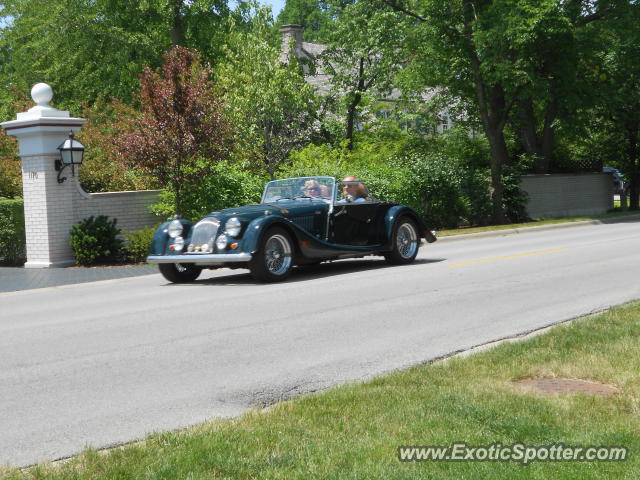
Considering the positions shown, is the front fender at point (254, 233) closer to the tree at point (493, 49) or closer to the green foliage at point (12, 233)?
the green foliage at point (12, 233)

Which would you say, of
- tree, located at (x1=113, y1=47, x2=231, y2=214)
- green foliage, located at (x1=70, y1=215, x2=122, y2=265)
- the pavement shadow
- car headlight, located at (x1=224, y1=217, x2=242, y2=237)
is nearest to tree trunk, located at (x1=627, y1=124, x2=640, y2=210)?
tree, located at (x1=113, y1=47, x2=231, y2=214)

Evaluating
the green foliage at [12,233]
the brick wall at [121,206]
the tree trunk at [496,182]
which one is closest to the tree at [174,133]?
the brick wall at [121,206]

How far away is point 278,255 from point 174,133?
747 cm

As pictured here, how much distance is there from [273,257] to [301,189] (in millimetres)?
1879

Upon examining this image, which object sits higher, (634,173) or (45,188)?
(634,173)

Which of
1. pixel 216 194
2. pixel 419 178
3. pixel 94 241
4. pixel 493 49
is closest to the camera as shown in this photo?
pixel 94 241

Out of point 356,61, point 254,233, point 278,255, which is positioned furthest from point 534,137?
point 254,233

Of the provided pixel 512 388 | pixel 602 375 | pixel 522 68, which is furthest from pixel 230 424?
pixel 522 68

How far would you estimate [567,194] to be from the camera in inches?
1309

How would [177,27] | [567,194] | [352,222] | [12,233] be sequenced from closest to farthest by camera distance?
[352,222], [12,233], [567,194], [177,27]

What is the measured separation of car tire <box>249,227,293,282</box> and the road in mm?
201

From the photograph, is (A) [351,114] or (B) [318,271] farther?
(A) [351,114]

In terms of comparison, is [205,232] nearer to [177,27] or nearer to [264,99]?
[264,99]

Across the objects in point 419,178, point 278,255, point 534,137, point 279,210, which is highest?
point 534,137
